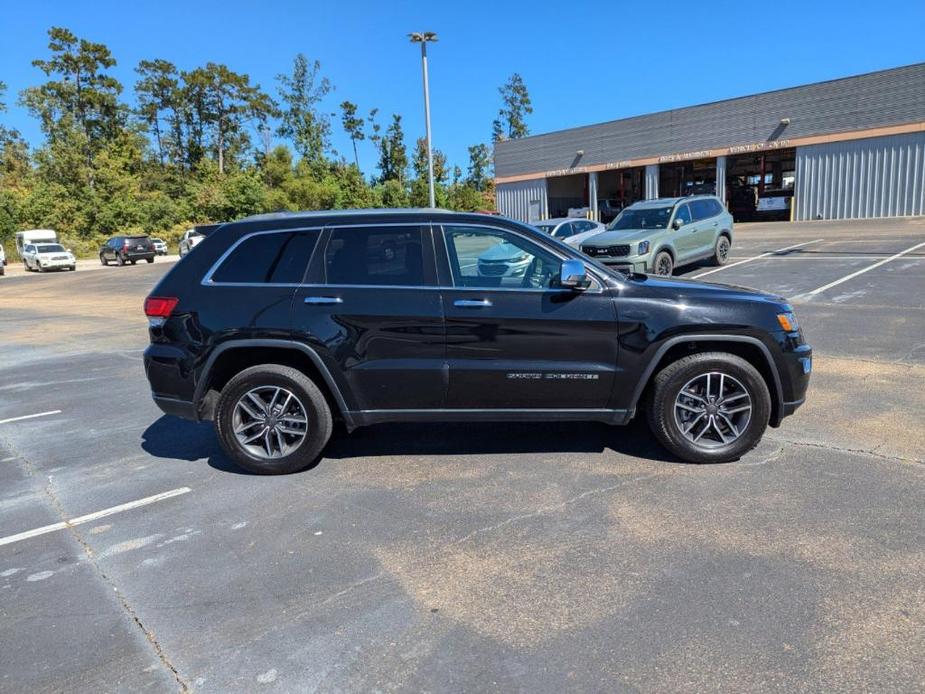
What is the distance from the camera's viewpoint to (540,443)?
200 inches

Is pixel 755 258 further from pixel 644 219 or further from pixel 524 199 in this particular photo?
pixel 524 199

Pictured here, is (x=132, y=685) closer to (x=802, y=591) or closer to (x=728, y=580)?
(x=728, y=580)

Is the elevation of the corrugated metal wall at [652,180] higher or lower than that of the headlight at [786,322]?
higher

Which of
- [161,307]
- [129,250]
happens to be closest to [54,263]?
[129,250]

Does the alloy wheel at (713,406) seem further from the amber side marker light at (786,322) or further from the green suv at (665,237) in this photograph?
the green suv at (665,237)

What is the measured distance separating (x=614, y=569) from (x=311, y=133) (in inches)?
3062

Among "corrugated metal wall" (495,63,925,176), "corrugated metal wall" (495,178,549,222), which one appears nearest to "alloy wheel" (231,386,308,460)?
"corrugated metal wall" (495,63,925,176)

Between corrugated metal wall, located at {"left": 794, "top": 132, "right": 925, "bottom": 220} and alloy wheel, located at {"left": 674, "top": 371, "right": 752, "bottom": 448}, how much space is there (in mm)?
31968

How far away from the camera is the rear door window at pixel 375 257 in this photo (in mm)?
4500

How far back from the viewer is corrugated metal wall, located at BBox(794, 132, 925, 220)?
97.6ft

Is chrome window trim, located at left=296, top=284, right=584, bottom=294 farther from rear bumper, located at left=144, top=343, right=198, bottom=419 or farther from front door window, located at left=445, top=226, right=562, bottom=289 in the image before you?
rear bumper, located at left=144, top=343, right=198, bottom=419

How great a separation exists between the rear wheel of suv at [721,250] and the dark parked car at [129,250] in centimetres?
3312

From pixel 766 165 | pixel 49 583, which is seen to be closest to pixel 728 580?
pixel 49 583

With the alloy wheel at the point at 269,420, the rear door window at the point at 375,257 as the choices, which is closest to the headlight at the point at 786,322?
the rear door window at the point at 375,257
